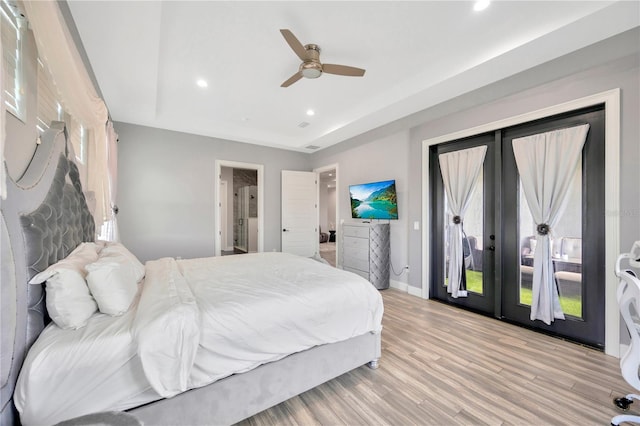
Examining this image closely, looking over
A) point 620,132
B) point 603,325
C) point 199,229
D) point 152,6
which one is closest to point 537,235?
point 603,325

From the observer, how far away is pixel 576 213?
8.03ft

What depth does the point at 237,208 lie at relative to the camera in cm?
830

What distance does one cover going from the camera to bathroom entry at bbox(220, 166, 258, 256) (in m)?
7.38

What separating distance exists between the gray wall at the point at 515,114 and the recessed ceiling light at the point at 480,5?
3.48 ft

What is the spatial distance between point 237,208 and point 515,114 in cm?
741

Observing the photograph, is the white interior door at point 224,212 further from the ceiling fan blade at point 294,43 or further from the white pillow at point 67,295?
the white pillow at point 67,295

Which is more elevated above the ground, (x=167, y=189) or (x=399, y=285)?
(x=167, y=189)

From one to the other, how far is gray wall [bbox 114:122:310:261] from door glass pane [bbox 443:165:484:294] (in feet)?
13.2

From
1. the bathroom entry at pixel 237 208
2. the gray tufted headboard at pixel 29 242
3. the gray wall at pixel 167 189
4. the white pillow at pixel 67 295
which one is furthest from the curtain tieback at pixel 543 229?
the bathroom entry at pixel 237 208

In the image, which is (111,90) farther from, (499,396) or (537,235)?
(537,235)

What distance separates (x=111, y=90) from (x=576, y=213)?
5.23m

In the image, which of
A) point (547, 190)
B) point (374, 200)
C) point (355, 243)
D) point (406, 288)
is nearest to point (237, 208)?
point (355, 243)

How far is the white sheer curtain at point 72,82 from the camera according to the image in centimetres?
137

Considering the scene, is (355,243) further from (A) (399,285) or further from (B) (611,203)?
(B) (611,203)
